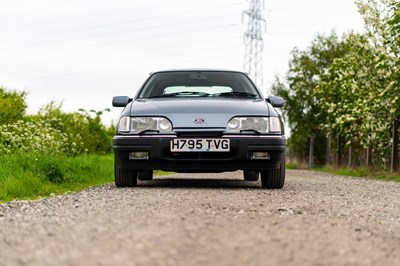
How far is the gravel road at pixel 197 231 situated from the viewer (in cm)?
389

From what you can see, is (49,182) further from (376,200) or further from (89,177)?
(376,200)

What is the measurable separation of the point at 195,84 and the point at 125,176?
69.5 inches

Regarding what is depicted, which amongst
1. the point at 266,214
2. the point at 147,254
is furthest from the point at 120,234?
the point at 266,214

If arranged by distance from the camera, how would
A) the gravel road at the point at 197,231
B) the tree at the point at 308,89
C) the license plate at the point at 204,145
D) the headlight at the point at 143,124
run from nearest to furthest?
the gravel road at the point at 197,231, the license plate at the point at 204,145, the headlight at the point at 143,124, the tree at the point at 308,89

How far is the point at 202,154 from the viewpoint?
29.3ft

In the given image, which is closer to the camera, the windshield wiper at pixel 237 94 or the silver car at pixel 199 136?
the silver car at pixel 199 136

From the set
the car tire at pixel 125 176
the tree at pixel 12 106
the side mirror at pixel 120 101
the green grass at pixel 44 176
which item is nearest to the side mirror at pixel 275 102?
the side mirror at pixel 120 101

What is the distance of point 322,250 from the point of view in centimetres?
420

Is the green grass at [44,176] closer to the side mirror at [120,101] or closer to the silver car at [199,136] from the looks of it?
the silver car at [199,136]

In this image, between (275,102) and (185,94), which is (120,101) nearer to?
(185,94)

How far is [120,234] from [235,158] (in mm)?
4403

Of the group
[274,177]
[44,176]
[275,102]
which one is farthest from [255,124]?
[44,176]

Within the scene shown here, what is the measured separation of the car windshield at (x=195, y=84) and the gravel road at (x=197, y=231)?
8.55 ft

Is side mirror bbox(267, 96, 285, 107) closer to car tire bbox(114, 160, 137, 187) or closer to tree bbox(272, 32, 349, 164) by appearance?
car tire bbox(114, 160, 137, 187)
